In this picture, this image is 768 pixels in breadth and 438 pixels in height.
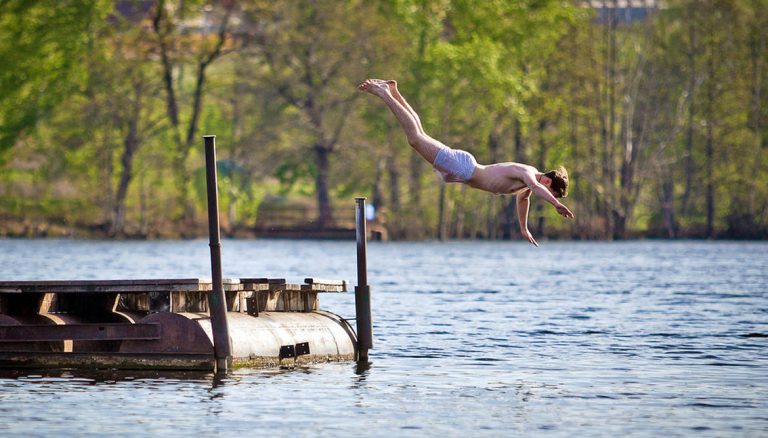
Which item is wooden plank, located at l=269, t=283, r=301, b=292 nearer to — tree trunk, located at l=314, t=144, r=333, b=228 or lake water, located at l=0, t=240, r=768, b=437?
lake water, located at l=0, t=240, r=768, b=437

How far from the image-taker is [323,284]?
28.7m

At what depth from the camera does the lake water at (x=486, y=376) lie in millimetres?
21047

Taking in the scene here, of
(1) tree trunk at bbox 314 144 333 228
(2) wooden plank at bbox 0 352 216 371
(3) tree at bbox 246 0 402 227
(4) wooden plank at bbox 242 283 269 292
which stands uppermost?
(3) tree at bbox 246 0 402 227

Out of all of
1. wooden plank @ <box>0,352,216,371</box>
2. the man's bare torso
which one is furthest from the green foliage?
the man's bare torso

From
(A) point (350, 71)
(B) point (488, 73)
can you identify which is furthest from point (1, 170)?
(B) point (488, 73)

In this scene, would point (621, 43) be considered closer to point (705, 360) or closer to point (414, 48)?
point (414, 48)

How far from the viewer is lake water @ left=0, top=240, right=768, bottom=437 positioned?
69.1 ft

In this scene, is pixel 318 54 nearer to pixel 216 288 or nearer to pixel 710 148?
pixel 710 148

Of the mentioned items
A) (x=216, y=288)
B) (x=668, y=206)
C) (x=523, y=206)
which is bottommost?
(x=216, y=288)

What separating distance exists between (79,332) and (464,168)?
790 centimetres

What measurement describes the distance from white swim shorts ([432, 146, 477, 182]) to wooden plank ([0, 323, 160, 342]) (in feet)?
20.5

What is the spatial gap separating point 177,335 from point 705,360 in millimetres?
10920

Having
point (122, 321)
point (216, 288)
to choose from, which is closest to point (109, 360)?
point (122, 321)

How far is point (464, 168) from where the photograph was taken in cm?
2100
